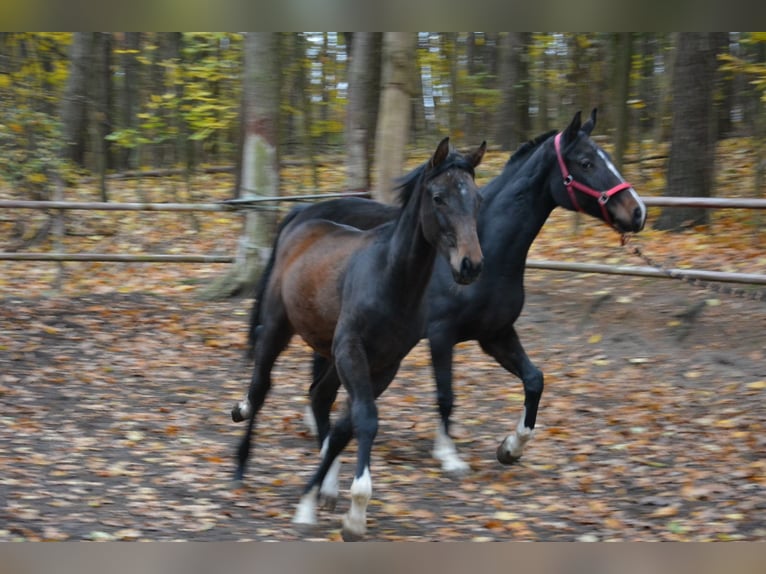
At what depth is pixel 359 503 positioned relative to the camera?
4.93 m

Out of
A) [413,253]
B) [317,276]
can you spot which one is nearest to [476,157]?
[413,253]

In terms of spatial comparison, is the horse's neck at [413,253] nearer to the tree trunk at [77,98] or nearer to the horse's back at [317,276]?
the horse's back at [317,276]

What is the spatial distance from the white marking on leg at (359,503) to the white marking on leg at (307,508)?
1.54 ft

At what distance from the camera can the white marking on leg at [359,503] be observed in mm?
4914

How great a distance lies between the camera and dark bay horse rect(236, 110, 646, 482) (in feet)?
20.8

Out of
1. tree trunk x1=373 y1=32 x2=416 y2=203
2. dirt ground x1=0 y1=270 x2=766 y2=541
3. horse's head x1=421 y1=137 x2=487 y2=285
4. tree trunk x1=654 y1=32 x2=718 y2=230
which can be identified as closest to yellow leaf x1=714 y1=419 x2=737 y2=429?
dirt ground x1=0 y1=270 x2=766 y2=541

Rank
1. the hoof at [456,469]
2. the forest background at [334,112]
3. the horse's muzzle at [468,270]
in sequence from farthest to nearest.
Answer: the forest background at [334,112]
the hoof at [456,469]
the horse's muzzle at [468,270]

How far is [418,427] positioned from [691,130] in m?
6.11

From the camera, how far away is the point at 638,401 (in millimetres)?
7863

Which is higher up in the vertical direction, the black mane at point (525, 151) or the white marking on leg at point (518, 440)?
the black mane at point (525, 151)

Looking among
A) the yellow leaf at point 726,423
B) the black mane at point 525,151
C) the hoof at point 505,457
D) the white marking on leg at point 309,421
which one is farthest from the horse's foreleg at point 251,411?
the yellow leaf at point 726,423

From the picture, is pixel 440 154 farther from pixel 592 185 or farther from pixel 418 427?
pixel 418 427

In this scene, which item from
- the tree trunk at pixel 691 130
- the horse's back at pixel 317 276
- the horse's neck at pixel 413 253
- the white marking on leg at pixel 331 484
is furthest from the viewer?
the tree trunk at pixel 691 130

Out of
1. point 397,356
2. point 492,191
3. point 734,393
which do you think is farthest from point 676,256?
point 397,356
